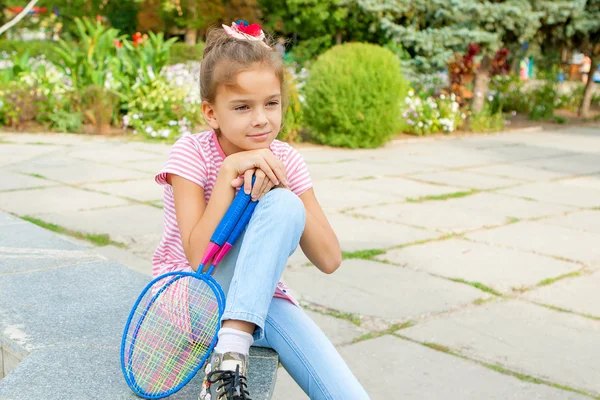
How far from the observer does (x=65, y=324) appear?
8.78ft

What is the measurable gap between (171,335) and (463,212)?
3.79 metres

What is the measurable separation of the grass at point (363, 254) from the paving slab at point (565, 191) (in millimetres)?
2368

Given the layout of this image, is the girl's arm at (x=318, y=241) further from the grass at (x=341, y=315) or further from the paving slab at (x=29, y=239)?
the paving slab at (x=29, y=239)

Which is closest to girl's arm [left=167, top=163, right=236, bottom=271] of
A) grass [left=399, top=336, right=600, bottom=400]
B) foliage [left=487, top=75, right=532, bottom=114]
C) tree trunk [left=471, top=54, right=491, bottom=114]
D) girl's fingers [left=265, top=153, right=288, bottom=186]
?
girl's fingers [left=265, top=153, right=288, bottom=186]

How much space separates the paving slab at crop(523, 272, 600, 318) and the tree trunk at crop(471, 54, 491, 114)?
8051 mm

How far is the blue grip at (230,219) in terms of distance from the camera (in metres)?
2.10

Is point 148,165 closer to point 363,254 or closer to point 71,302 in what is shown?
point 363,254

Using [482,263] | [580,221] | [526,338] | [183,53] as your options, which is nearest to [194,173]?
[526,338]

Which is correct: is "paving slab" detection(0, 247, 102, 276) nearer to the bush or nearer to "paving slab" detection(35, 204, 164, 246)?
"paving slab" detection(35, 204, 164, 246)

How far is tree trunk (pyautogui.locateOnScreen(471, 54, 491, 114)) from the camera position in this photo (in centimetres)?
1178

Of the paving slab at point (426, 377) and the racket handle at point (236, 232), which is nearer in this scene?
the racket handle at point (236, 232)

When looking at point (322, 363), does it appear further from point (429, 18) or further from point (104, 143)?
point (429, 18)

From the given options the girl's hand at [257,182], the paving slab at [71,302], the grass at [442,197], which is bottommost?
the grass at [442,197]

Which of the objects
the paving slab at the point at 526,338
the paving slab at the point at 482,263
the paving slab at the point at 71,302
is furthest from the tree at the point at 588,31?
the paving slab at the point at 71,302
